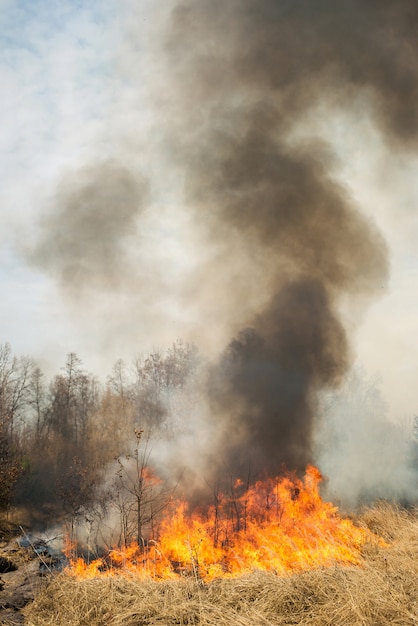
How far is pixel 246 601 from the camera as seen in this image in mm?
5414

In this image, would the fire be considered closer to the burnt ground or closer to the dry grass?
the burnt ground

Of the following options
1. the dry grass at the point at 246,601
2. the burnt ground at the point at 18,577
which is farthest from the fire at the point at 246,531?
the dry grass at the point at 246,601

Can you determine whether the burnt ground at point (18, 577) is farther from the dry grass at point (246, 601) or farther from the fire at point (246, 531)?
the fire at point (246, 531)

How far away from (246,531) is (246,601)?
7.48 metres

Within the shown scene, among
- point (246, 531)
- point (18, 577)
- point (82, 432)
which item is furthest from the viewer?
point (82, 432)

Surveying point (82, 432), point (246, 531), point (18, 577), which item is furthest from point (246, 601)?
point (82, 432)

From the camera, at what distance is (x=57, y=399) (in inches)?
1523

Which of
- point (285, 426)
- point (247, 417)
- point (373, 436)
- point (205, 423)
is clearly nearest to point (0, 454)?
point (205, 423)

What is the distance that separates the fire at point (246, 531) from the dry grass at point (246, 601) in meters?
3.32

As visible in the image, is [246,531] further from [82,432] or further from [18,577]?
[82,432]

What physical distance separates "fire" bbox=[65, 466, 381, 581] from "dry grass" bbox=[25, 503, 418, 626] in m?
3.32

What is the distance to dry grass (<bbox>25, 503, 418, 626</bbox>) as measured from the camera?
4.77 meters

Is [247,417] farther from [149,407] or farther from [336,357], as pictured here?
[149,407]

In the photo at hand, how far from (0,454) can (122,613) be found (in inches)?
506
